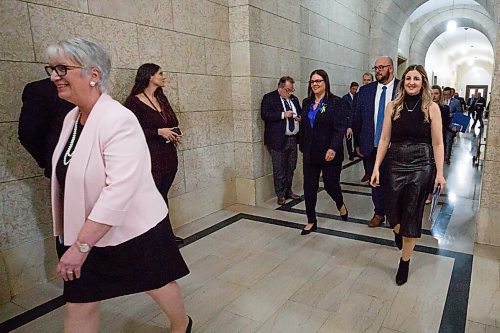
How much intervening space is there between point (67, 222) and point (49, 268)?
155 cm

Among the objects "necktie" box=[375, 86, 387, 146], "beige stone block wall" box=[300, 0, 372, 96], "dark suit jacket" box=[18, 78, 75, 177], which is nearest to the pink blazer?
"dark suit jacket" box=[18, 78, 75, 177]

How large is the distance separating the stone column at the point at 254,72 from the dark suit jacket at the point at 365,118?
1.15 m

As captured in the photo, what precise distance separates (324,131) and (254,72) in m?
1.26

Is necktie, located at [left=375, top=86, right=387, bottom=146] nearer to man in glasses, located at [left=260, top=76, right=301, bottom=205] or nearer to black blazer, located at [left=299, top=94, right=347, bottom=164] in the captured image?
black blazer, located at [left=299, top=94, right=347, bottom=164]

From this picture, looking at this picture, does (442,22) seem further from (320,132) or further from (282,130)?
(320,132)

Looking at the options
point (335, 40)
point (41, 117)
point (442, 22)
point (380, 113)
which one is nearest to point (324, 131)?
point (380, 113)

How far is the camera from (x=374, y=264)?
2672 millimetres

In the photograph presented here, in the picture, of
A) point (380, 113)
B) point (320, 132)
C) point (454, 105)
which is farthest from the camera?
point (454, 105)

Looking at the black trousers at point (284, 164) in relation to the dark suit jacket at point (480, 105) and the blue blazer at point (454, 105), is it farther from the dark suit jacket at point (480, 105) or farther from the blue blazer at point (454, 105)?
the dark suit jacket at point (480, 105)

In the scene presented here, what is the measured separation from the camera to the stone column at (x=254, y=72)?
3.86m

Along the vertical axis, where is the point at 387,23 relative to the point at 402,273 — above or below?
above

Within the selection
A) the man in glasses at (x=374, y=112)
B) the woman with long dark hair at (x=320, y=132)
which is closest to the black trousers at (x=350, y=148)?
the man in glasses at (x=374, y=112)

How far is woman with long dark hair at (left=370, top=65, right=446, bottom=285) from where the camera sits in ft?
7.28

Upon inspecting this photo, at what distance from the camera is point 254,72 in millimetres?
3945
